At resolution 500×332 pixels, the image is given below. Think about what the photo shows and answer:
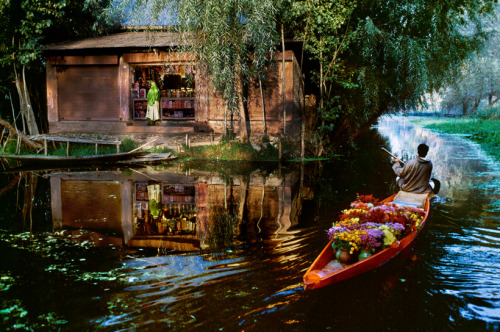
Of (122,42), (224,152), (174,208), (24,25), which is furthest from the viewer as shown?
(122,42)

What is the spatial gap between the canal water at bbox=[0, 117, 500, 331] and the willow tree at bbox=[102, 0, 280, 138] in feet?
17.9

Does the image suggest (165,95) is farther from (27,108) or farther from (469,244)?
(469,244)

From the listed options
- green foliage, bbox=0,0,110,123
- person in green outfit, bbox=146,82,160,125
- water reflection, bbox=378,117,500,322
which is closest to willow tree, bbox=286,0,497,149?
water reflection, bbox=378,117,500,322

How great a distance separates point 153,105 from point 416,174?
14.5m

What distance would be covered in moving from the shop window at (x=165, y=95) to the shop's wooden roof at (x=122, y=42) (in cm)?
148

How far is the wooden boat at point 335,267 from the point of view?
207 inches

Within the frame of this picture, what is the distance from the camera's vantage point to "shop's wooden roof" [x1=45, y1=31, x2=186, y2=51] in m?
18.8

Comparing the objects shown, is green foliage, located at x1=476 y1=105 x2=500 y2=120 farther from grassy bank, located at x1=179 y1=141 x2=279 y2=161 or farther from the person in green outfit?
the person in green outfit

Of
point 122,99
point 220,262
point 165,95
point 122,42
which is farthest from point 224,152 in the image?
point 220,262

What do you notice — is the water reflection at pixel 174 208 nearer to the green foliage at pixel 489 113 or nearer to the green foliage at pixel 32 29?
the green foliage at pixel 32 29

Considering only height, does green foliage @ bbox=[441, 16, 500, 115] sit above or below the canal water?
above

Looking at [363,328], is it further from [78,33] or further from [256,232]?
[78,33]

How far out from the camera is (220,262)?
6.47m

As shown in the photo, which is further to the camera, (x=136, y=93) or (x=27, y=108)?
(x=136, y=93)
